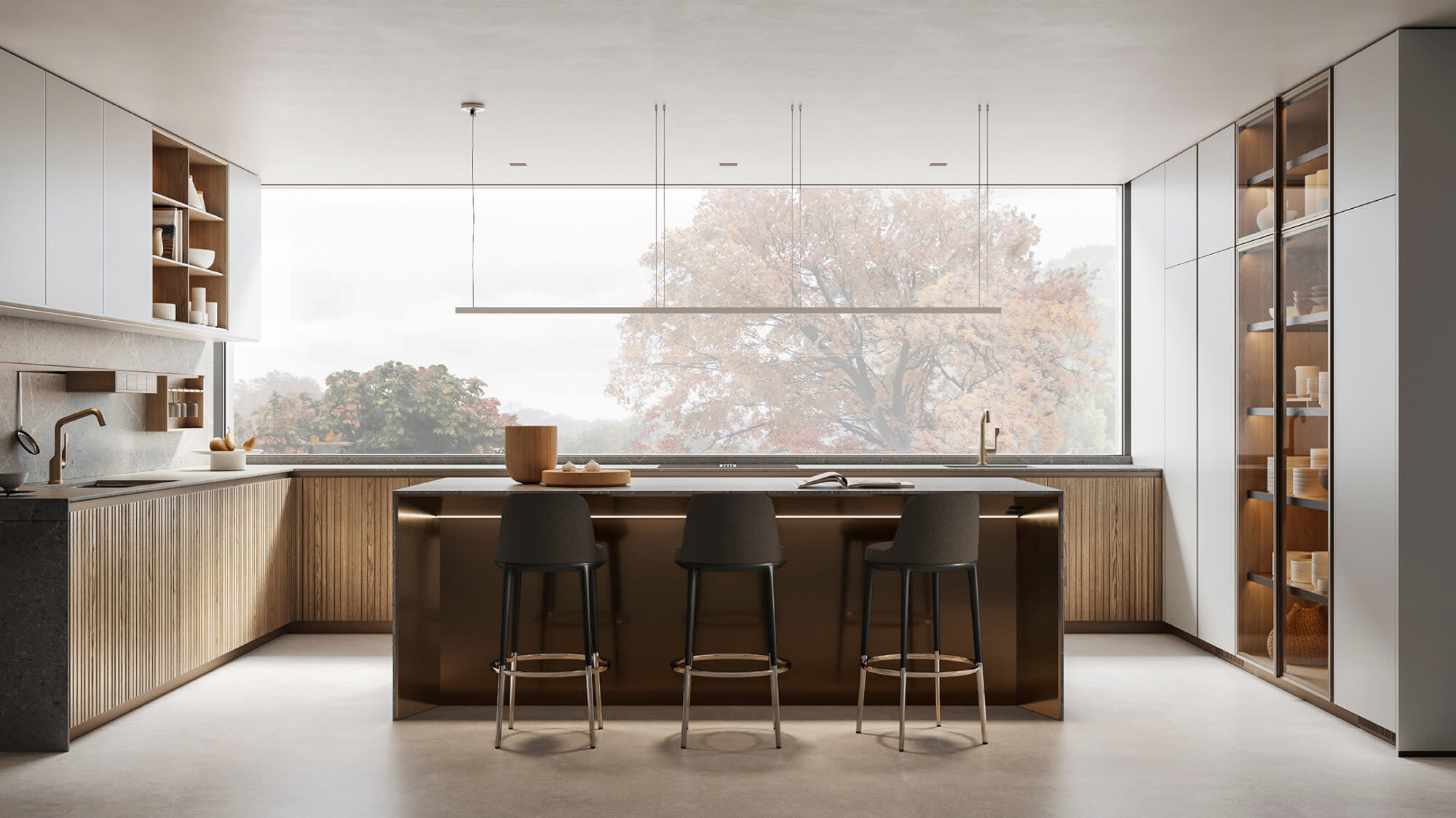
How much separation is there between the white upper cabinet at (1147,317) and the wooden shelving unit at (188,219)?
5.84 metres

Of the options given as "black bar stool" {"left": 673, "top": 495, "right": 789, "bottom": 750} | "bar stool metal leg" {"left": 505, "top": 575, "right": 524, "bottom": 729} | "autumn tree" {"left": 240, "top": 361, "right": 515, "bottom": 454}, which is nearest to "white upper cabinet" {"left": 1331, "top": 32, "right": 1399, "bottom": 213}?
"black bar stool" {"left": 673, "top": 495, "right": 789, "bottom": 750}

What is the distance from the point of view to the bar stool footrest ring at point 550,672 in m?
4.07

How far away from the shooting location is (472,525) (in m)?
4.75

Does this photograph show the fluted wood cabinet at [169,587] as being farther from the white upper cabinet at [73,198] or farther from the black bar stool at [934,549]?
the black bar stool at [934,549]

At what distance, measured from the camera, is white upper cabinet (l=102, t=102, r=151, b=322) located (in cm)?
505

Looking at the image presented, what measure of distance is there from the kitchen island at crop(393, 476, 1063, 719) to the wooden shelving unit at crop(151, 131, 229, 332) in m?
2.41

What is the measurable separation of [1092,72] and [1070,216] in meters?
5.46

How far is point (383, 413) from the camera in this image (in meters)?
9.36

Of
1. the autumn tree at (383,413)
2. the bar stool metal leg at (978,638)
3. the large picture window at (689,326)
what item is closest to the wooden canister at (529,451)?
the bar stool metal leg at (978,638)

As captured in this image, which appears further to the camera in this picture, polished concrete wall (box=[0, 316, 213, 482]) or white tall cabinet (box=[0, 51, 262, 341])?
polished concrete wall (box=[0, 316, 213, 482])

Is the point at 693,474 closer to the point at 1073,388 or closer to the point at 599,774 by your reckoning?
the point at 599,774

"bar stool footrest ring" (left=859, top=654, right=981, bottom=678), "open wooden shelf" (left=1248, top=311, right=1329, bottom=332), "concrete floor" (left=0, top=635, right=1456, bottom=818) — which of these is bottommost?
"concrete floor" (left=0, top=635, right=1456, bottom=818)

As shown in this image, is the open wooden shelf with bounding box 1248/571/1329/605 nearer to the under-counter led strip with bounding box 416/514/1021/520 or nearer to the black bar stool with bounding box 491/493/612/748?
the under-counter led strip with bounding box 416/514/1021/520

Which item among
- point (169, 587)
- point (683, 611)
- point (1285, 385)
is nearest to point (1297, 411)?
point (1285, 385)
